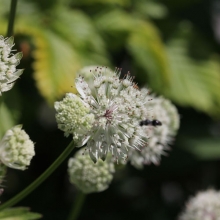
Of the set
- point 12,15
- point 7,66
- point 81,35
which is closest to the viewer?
point 7,66

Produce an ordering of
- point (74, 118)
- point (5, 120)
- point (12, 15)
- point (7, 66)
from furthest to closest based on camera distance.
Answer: point (5, 120), point (12, 15), point (7, 66), point (74, 118)

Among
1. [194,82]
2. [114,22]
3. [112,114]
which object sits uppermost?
[112,114]

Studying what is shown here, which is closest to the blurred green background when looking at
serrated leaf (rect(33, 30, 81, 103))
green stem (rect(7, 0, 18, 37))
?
serrated leaf (rect(33, 30, 81, 103))

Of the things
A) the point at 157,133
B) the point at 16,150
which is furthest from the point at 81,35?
the point at 16,150

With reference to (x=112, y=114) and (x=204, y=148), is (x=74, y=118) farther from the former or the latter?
(x=204, y=148)

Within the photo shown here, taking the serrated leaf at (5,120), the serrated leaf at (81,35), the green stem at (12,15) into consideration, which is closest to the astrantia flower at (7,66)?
the green stem at (12,15)

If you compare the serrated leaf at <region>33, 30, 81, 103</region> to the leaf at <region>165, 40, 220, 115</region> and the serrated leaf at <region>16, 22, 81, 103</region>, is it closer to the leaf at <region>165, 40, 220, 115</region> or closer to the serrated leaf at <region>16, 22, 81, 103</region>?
the serrated leaf at <region>16, 22, 81, 103</region>
